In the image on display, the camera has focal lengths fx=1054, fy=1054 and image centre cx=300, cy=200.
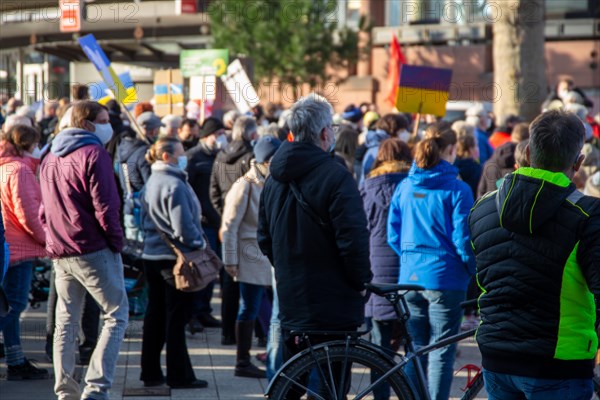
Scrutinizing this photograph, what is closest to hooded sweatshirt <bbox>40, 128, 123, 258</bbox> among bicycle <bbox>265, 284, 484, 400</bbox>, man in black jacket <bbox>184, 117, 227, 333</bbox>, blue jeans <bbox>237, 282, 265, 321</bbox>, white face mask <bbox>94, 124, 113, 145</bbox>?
white face mask <bbox>94, 124, 113, 145</bbox>

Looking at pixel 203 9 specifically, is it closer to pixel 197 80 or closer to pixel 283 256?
pixel 197 80

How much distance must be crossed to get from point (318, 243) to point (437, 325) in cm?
135

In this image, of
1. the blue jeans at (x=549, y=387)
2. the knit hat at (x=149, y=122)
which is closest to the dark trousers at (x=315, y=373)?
the blue jeans at (x=549, y=387)

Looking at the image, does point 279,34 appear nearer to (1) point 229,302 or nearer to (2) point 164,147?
(1) point 229,302

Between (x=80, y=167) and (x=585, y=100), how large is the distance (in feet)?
32.0

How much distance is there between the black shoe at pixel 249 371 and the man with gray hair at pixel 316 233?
2.64 meters

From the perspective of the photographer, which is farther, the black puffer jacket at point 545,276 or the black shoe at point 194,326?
the black shoe at point 194,326

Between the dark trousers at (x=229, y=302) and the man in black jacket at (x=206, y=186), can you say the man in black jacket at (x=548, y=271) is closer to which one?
the dark trousers at (x=229, y=302)

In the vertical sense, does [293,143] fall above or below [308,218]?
above

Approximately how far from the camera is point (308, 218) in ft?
17.7

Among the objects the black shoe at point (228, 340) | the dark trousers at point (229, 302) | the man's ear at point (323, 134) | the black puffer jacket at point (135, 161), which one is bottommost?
the black shoe at point (228, 340)

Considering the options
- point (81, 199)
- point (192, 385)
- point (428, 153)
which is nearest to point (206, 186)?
point (192, 385)

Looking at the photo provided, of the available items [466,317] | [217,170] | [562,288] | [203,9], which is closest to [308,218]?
[562,288]

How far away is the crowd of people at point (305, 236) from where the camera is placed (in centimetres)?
404
